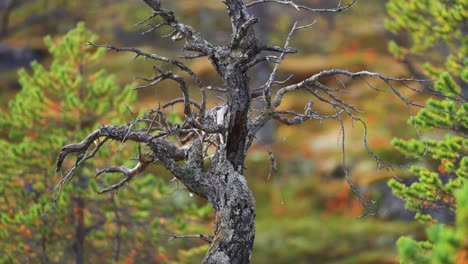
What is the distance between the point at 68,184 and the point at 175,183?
7.84 meters

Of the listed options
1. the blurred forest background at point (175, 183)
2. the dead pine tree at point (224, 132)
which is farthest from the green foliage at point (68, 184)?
the dead pine tree at point (224, 132)

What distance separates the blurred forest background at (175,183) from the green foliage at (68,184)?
30mm

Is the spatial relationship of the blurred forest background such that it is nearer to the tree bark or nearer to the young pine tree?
the young pine tree

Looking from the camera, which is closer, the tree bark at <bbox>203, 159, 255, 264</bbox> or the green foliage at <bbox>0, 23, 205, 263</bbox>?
the tree bark at <bbox>203, 159, 255, 264</bbox>

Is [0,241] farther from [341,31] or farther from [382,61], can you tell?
[341,31]

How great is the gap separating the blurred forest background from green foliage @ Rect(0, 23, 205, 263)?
0.03 metres

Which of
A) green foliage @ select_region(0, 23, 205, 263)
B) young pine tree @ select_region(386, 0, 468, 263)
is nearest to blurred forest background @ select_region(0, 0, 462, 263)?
green foliage @ select_region(0, 23, 205, 263)

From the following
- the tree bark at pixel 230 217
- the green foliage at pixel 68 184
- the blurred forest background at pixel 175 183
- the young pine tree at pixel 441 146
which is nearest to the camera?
the young pine tree at pixel 441 146

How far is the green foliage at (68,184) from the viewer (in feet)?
38.0

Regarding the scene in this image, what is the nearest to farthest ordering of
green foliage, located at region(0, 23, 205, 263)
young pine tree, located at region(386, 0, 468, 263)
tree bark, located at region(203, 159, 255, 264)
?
young pine tree, located at region(386, 0, 468, 263)
tree bark, located at region(203, 159, 255, 264)
green foliage, located at region(0, 23, 205, 263)

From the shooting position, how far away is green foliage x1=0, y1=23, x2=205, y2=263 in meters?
11.6

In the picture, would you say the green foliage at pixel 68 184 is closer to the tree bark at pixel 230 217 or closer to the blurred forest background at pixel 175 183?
the blurred forest background at pixel 175 183

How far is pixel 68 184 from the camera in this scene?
37.4 ft

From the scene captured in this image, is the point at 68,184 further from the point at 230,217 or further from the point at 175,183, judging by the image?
the point at 175,183
